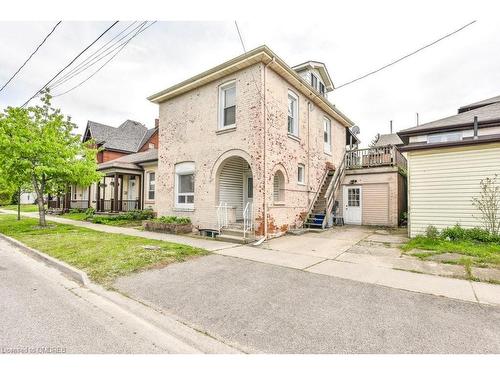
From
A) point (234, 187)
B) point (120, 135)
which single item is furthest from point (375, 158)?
point (120, 135)

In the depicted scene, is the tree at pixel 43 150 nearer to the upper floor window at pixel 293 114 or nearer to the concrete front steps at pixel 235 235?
the concrete front steps at pixel 235 235

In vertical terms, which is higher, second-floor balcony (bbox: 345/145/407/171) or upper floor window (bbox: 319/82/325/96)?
upper floor window (bbox: 319/82/325/96)

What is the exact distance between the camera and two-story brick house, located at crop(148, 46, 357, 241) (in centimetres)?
952

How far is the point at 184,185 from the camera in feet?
40.5

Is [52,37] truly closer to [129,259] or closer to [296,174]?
[129,259]

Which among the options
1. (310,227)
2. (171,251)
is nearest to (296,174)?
(310,227)

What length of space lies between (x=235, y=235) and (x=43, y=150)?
10.3 meters

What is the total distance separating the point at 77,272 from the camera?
214 inches

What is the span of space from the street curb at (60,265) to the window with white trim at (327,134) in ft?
43.3

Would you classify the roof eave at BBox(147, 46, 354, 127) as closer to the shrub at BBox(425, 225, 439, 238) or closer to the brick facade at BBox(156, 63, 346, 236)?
the brick facade at BBox(156, 63, 346, 236)

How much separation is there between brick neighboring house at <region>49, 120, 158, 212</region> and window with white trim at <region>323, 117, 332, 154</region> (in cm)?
1154

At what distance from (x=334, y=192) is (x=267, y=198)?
5.30 m

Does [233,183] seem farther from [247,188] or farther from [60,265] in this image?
[60,265]

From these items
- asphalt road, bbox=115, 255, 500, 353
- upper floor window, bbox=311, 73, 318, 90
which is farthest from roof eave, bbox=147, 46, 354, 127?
asphalt road, bbox=115, 255, 500, 353
